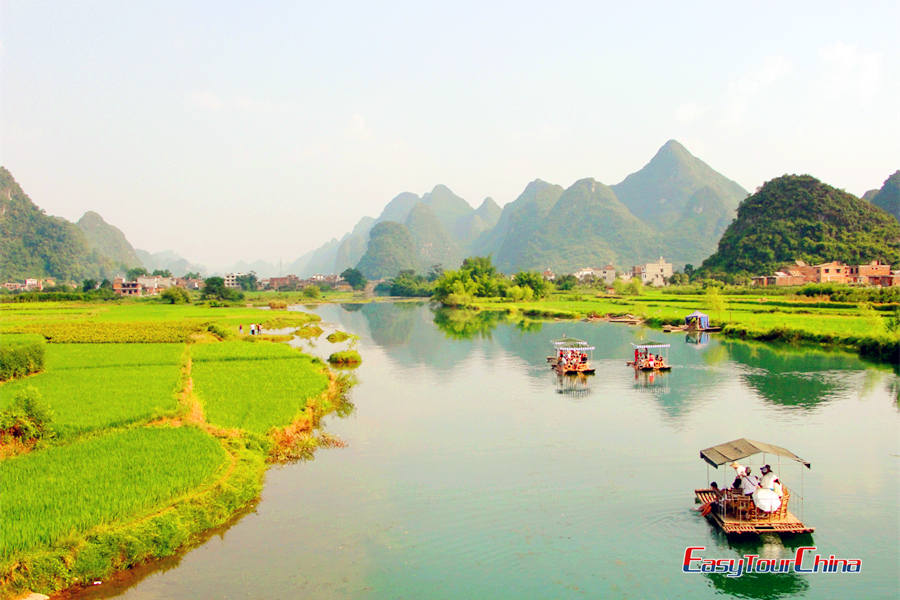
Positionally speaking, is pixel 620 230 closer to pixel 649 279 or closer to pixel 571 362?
pixel 649 279

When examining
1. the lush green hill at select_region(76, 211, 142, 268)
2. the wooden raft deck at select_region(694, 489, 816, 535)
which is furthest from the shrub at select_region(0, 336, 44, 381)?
the lush green hill at select_region(76, 211, 142, 268)

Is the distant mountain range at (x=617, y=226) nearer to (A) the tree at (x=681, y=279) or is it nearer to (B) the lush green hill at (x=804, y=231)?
(A) the tree at (x=681, y=279)

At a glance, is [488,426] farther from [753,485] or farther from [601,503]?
[753,485]

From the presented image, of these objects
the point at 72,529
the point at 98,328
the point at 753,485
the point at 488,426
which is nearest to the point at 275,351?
the point at 98,328

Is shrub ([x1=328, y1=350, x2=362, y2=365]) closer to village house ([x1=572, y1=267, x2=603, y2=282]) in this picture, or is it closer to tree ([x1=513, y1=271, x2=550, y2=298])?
tree ([x1=513, y1=271, x2=550, y2=298])

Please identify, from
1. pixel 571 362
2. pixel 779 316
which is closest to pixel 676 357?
pixel 571 362

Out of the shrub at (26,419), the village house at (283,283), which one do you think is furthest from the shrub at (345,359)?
the village house at (283,283)
